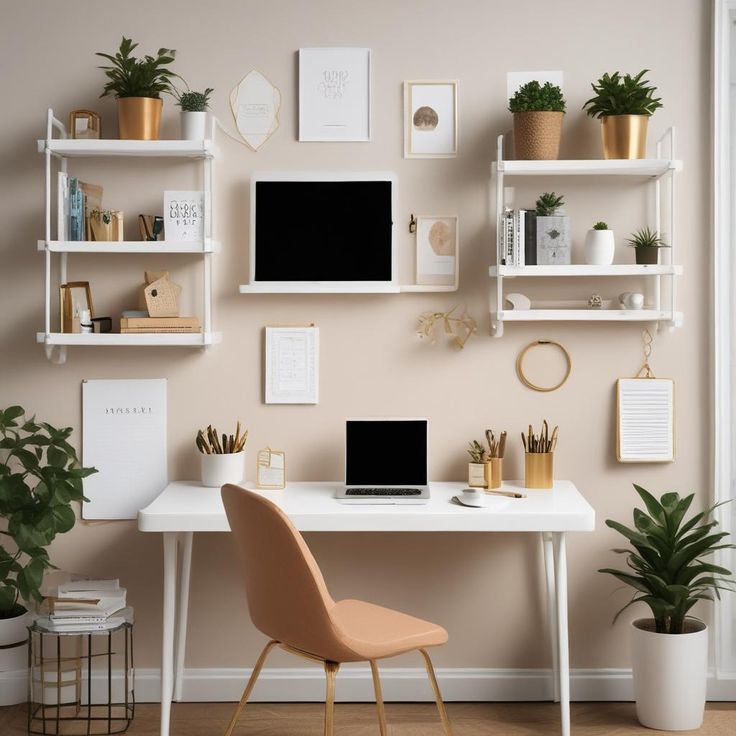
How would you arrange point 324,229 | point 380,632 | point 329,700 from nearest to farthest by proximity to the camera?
point 329,700 < point 380,632 < point 324,229

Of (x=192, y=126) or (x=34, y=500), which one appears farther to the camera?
(x=192, y=126)

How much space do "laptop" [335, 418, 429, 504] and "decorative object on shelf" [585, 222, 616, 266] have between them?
0.76m

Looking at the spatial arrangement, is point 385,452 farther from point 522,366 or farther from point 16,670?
point 16,670

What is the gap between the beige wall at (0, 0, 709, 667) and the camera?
3295 millimetres

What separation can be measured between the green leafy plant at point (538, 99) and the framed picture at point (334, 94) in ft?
1.70

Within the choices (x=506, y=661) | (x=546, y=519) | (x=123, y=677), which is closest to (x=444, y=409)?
(x=546, y=519)

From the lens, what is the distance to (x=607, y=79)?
3131 millimetres

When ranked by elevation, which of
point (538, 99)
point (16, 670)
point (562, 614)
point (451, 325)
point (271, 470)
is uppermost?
point (538, 99)

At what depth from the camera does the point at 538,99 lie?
311 centimetres

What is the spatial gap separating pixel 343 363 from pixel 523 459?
70 cm

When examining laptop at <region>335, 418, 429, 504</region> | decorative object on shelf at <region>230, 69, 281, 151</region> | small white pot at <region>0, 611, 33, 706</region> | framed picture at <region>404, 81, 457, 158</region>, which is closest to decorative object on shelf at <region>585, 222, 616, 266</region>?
framed picture at <region>404, 81, 457, 158</region>

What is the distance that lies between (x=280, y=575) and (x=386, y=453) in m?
0.78

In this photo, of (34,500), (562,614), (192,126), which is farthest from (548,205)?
(34,500)

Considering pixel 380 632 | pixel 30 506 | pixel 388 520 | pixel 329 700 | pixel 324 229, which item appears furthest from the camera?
pixel 324 229
